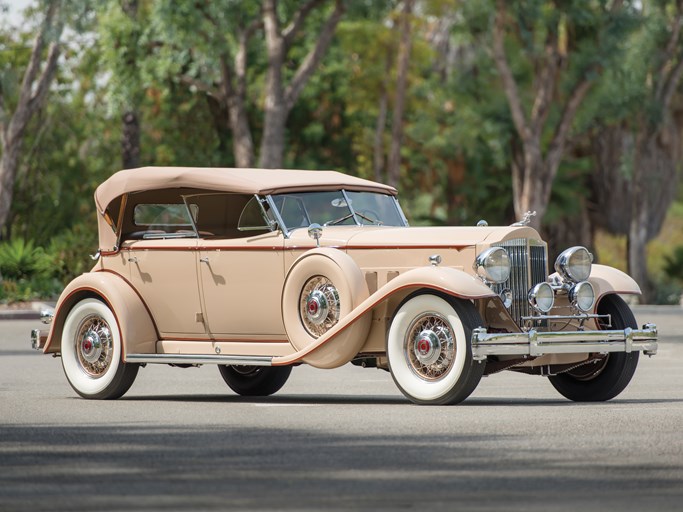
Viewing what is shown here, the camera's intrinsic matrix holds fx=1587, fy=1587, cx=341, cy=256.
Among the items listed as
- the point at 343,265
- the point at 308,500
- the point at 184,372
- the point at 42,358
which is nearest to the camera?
the point at 308,500

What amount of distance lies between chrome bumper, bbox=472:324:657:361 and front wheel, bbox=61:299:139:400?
349 cm

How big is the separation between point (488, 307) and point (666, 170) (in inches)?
1392

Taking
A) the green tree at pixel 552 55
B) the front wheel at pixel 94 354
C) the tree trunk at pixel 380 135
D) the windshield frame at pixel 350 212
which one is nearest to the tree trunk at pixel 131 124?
the green tree at pixel 552 55

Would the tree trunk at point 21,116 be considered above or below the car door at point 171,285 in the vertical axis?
above

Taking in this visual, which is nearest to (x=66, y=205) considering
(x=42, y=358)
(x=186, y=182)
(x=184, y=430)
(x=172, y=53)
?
(x=172, y=53)

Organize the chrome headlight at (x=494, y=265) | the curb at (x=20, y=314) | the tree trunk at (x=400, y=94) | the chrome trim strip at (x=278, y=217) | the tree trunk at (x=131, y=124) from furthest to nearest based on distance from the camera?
1. the tree trunk at (x=400, y=94)
2. the tree trunk at (x=131, y=124)
3. the curb at (x=20, y=314)
4. the chrome trim strip at (x=278, y=217)
5. the chrome headlight at (x=494, y=265)

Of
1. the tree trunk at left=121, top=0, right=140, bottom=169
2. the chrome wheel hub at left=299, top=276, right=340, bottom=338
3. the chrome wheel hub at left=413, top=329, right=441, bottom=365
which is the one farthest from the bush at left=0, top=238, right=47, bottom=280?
the chrome wheel hub at left=413, top=329, right=441, bottom=365

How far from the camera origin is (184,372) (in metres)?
18.3

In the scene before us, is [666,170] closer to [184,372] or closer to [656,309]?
[656,309]

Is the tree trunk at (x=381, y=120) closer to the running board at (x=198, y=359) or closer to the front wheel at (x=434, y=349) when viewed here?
the running board at (x=198, y=359)

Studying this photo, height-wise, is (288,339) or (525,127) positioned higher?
(525,127)

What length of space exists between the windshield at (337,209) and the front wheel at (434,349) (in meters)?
1.67

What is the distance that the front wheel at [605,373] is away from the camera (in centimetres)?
1316

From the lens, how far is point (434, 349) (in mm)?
12234
